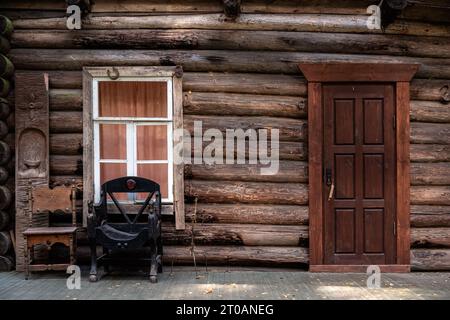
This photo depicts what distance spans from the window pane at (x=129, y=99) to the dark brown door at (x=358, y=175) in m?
2.35

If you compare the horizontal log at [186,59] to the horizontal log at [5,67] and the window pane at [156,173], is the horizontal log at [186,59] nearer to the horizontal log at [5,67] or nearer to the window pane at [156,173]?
the horizontal log at [5,67]

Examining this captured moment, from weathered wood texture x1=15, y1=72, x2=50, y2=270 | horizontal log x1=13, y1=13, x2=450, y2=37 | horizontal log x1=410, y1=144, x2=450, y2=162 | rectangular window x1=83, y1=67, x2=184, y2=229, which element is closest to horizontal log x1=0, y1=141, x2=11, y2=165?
weathered wood texture x1=15, y1=72, x2=50, y2=270

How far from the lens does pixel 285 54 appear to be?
256 inches

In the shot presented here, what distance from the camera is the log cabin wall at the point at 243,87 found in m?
6.45

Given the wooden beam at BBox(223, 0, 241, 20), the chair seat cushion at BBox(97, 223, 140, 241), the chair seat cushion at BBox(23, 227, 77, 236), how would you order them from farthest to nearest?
the wooden beam at BBox(223, 0, 241, 20)
the chair seat cushion at BBox(23, 227, 77, 236)
the chair seat cushion at BBox(97, 223, 140, 241)

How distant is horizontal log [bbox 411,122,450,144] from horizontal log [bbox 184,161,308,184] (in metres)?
1.60

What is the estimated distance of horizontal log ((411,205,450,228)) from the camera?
6.48 metres

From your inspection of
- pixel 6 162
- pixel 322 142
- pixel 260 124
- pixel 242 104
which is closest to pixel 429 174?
pixel 322 142

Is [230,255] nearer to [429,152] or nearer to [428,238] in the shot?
[428,238]

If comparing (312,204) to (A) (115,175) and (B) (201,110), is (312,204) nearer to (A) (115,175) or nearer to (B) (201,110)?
(B) (201,110)

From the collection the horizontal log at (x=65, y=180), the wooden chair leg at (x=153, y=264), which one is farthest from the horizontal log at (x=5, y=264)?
the wooden chair leg at (x=153, y=264)

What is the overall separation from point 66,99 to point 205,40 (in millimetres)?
2097

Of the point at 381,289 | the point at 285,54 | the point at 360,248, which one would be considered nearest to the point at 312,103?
the point at 285,54

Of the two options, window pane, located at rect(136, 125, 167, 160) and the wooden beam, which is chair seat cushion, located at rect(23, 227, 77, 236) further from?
the wooden beam
